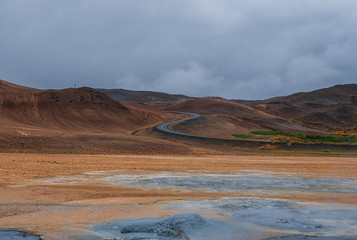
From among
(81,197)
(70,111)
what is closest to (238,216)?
(81,197)

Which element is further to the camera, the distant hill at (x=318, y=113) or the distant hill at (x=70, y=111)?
the distant hill at (x=318, y=113)

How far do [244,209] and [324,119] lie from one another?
391ft

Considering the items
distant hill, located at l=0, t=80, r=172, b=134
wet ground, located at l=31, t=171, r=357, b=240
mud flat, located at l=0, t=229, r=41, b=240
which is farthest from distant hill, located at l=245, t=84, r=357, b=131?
mud flat, located at l=0, t=229, r=41, b=240

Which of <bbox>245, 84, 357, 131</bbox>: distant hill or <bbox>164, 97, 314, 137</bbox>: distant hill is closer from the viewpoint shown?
<bbox>164, 97, 314, 137</bbox>: distant hill

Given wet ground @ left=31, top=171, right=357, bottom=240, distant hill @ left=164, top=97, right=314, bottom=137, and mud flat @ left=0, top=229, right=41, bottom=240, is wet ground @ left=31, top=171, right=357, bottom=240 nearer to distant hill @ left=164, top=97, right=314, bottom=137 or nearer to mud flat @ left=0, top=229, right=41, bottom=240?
mud flat @ left=0, top=229, right=41, bottom=240

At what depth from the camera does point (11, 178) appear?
17203 millimetres

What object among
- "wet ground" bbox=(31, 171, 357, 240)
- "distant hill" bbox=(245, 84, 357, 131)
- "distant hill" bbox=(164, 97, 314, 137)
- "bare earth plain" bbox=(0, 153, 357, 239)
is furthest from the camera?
"distant hill" bbox=(245, 84, 357, 131)

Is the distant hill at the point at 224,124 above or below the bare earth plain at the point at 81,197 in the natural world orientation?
above

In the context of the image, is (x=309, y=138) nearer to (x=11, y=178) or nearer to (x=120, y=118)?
(x=120, y=118)

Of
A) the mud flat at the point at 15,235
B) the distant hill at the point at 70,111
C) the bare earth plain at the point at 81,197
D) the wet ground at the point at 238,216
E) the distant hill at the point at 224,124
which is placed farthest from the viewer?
the distant hill at the point at 224,124

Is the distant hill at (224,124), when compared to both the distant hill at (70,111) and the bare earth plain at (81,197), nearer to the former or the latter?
the distant hill at (70,111)

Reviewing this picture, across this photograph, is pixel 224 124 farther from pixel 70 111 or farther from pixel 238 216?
pixel 238 216

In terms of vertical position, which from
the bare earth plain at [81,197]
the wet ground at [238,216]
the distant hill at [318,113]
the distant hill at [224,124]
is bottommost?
the wet ground at [238,216]

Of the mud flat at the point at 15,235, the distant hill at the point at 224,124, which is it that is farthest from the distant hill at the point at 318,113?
the mud flat at the point at 15,235
